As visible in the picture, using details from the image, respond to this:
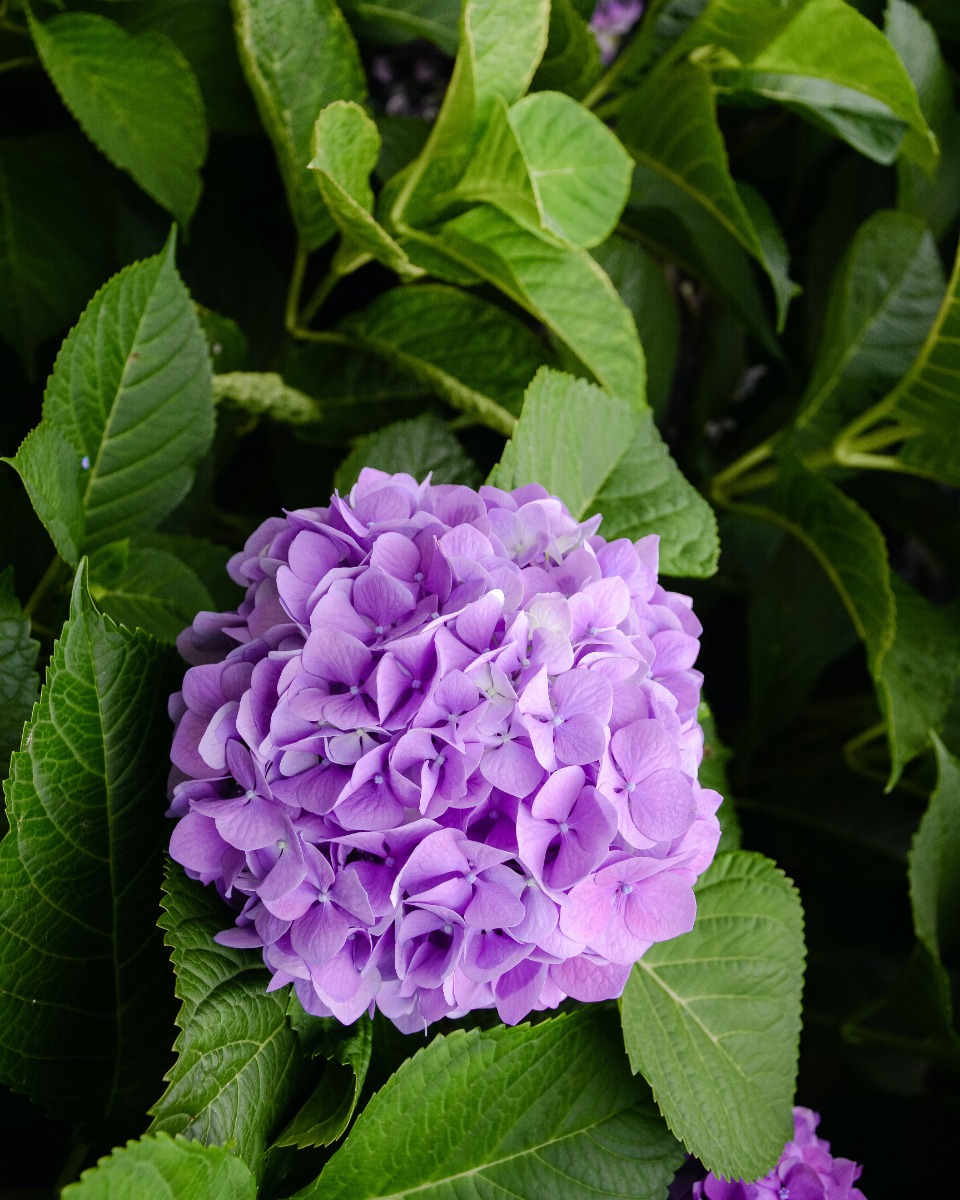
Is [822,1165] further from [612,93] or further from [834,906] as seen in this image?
[612,93]

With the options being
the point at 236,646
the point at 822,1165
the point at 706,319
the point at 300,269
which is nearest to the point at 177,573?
the point at 236,646

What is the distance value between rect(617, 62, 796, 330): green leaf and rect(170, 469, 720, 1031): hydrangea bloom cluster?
0.41 m

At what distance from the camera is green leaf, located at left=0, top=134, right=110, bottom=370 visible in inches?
27.4

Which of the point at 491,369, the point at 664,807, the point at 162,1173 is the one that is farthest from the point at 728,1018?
the point at 491,369

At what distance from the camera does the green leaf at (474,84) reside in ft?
2.04

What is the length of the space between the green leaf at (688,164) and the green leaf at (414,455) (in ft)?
0.83

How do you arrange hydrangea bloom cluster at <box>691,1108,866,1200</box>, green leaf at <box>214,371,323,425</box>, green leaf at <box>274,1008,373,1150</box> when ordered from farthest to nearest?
green leaf at <box>214,371,323,425</box>
hydrangea bloom cluster at <box>691,1108,866,1200</box>
green leaf at <box>274,1008,373,1150</box>

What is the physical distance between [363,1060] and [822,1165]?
0.31 meters

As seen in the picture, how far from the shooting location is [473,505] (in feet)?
1.57

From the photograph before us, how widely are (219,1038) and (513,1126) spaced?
173 millimetres

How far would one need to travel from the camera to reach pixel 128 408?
0.59 metres

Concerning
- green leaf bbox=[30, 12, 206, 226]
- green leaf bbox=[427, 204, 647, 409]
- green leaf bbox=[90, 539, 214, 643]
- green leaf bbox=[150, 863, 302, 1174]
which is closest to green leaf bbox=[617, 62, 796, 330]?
green leaf bbox=[427, 204, 647, 409]

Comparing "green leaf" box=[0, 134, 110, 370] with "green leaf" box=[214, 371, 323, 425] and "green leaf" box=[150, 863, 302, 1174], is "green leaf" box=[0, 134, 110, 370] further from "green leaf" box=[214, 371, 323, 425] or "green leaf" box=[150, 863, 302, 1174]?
"green leaf" box=[150, 863, 302, 1174]

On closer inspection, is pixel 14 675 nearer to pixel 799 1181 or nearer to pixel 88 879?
pixel 88 879
